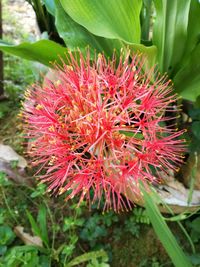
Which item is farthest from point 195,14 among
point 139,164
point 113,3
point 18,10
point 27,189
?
point 18,10

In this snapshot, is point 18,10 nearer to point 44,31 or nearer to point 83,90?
point 44,31

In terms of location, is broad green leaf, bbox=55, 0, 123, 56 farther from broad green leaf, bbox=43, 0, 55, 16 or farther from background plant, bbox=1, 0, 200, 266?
broad green leaf, bbox=43, 0, 55, 16

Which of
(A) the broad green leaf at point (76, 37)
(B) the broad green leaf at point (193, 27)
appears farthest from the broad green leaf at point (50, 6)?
(B) the broad green leaf at point (193, 27)

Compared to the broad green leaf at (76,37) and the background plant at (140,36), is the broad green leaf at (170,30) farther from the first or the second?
the broad green leaf at (76,37)

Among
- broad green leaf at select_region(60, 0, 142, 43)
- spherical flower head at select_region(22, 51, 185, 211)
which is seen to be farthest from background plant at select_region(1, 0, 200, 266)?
spherical flower head at select_region(22, 51, 185, 211)

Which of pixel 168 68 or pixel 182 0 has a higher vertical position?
pixel 182 0

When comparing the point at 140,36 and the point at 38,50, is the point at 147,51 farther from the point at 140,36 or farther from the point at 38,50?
the point at 38,50
